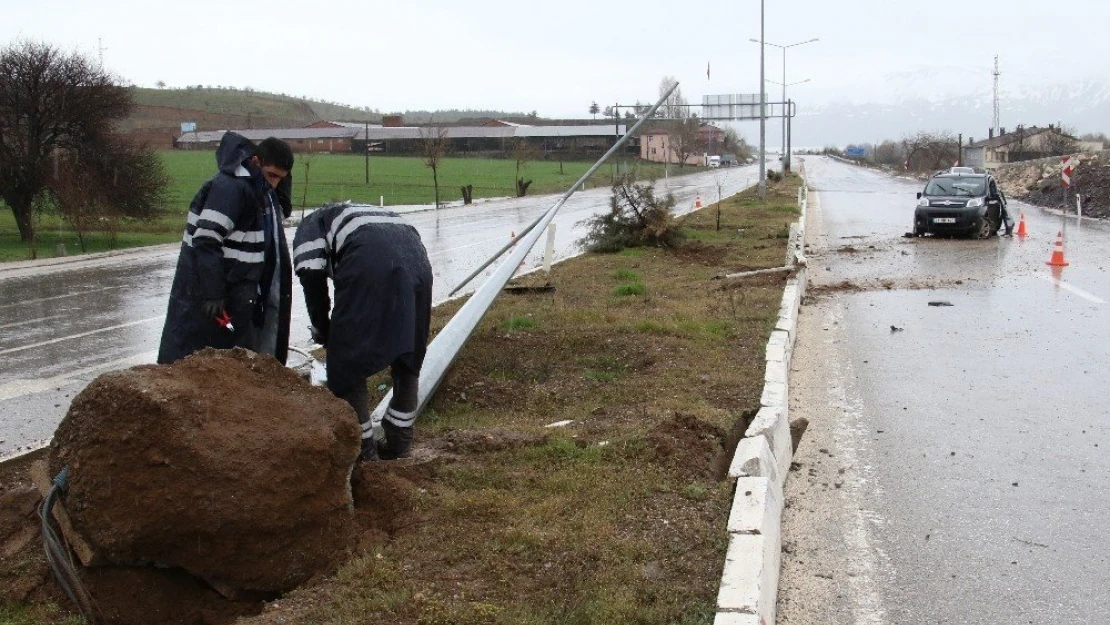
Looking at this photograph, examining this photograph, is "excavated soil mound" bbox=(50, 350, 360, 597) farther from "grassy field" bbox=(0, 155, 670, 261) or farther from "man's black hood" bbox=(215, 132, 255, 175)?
"grassy field" bbox=(0, 155, 670, 261)

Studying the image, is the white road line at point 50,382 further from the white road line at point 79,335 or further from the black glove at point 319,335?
the black glove at point 319,335

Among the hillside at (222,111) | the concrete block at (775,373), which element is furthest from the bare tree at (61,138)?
the hillside at (222,111)

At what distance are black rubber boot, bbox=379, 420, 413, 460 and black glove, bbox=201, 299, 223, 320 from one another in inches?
41.7

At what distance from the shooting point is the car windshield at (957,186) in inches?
984

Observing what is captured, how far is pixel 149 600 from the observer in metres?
4.26

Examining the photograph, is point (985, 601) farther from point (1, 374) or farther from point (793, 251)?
point (793, 251)

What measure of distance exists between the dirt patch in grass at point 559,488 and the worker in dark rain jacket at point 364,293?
513 millimetres

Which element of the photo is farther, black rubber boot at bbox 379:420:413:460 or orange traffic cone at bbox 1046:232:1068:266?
orange traffic cone at bbox 1046:232:1068:266

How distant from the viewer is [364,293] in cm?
545

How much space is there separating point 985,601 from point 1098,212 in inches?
1284

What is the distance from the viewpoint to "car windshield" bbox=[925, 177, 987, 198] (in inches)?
984

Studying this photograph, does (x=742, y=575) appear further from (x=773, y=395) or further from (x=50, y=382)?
A: (x=50, y=382)

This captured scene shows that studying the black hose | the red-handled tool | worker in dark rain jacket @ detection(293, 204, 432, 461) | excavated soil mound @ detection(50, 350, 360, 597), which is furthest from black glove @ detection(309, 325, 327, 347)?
the black hose

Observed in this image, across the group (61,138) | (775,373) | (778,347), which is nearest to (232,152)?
(775,373)
